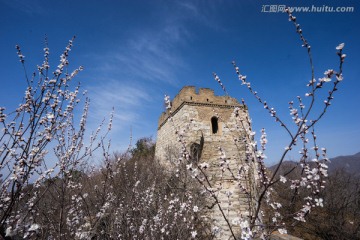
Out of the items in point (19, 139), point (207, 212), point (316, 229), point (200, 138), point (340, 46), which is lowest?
point (316, 229)

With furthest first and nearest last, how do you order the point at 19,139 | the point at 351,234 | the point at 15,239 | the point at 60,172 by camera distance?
1. the point at 351,234
2. the point at 60,172
3. the point at 19,139
4. the point at 15,239

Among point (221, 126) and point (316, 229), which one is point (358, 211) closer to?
point (316, 229)

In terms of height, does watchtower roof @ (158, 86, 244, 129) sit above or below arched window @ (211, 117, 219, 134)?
above

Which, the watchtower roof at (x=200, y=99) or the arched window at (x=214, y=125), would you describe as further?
the arched window at (x=214, y=125)

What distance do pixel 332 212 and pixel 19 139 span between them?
12881 millimetres

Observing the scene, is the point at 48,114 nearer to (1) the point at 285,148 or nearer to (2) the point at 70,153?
(2) the point at 70,153

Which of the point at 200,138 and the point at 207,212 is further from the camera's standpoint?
the point at 200,138

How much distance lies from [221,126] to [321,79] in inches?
457

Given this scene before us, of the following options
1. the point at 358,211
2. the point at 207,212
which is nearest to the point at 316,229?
the point at 358,211

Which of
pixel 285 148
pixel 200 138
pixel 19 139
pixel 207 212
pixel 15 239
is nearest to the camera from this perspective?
pixel 15 239

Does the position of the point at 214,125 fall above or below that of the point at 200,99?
below

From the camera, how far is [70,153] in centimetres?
403

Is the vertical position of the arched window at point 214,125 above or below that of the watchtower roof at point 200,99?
below

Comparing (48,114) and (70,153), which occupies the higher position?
(48,114)
